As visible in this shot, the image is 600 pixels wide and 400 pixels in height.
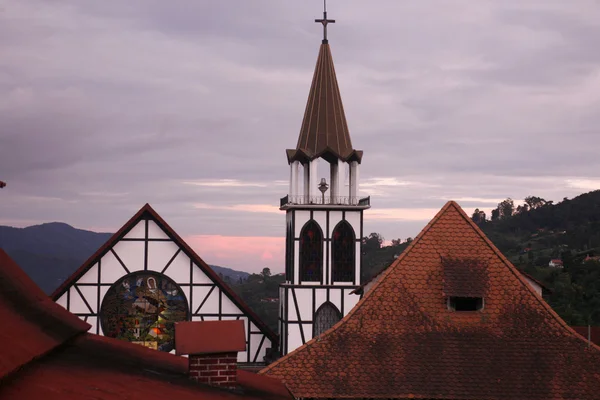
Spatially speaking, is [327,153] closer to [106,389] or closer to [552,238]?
[106,389]

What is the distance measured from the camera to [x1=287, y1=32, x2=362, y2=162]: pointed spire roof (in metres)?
38.0

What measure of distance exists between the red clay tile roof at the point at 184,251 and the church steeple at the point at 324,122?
→ 717 centimetres

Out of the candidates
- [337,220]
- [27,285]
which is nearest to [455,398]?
[27,285]

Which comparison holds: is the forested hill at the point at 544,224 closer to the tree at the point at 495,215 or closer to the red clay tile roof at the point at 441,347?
the tree at the point at 495,215

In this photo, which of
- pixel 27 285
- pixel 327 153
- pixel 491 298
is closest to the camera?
pixel 27 285

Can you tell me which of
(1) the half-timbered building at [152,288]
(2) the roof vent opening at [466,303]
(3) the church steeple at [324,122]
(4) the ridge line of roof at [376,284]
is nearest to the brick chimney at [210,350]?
(4) the ridge line of roof at [376,284]

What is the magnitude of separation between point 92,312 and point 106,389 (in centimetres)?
2421

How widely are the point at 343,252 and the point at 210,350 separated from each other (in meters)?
26.6

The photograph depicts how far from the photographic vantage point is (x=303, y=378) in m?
18.0

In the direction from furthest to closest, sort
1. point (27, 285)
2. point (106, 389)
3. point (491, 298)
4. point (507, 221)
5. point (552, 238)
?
point (507, 221) < point (552, 238) < point (491, 298) < point (27, 285) < point (106, 389)

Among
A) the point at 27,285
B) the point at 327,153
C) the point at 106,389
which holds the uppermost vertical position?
the point at 327,153

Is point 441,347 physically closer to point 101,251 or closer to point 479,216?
point 101,251

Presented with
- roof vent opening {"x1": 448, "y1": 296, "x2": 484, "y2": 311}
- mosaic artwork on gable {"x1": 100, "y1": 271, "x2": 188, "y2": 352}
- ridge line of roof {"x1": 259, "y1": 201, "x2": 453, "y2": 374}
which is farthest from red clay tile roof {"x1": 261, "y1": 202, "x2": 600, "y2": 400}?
mosaic artwork on gable {"x1": 100, "y1": 271, "x2": 188, "y2": 352}

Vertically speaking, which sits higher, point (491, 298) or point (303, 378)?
point (491, 298)
